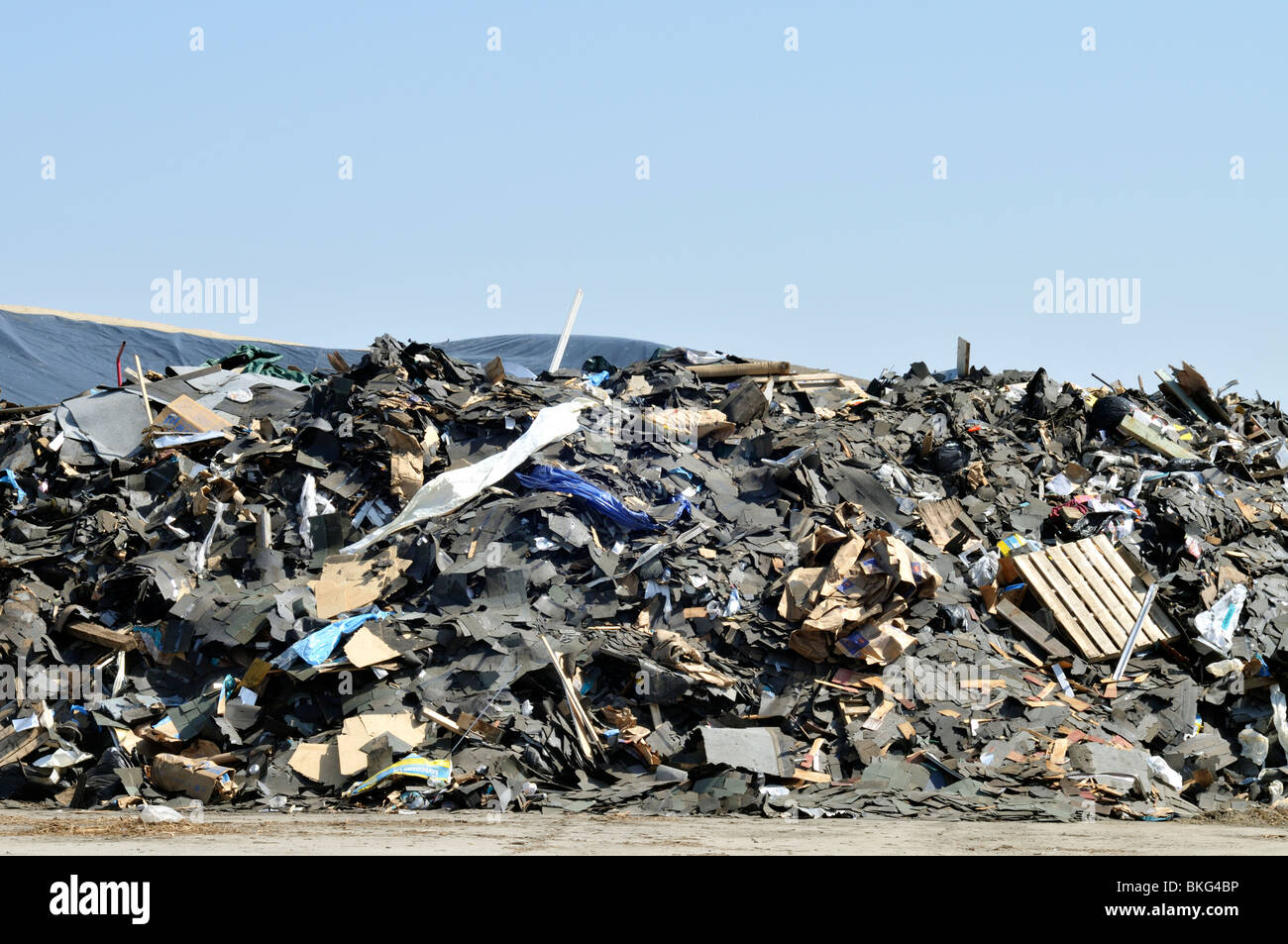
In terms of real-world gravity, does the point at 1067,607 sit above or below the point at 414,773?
above

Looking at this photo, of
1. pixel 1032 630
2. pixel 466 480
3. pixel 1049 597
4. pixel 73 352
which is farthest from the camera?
pixel 73 352

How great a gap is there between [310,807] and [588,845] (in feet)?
9.80

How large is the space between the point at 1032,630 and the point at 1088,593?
0.90m

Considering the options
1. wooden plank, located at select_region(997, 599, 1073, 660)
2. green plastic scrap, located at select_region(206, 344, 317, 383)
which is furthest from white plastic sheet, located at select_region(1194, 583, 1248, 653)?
green plastic scrap, located at select_region(206, 344, 317, 383)

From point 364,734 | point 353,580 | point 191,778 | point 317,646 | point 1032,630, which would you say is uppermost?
point 353,580

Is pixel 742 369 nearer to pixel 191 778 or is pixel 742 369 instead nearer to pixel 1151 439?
pixel 1151 439

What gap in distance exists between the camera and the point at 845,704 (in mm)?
9750

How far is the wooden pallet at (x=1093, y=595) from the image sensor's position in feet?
36.1

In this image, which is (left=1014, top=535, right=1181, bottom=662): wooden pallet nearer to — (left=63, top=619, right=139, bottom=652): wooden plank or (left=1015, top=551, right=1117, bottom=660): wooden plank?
(left=1015, top=551, right=1117, bottom=660): wooden plank

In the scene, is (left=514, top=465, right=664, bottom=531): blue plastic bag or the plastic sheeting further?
the plastic sheeting

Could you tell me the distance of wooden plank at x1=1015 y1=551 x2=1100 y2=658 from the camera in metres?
10.9

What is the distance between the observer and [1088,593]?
11.3 meters

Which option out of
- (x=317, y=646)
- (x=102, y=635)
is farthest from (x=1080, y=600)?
(x=102, y=635)

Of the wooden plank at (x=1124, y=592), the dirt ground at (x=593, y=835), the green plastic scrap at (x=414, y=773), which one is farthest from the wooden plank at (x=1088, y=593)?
the green plastic scrap at (x=414, y=773)
